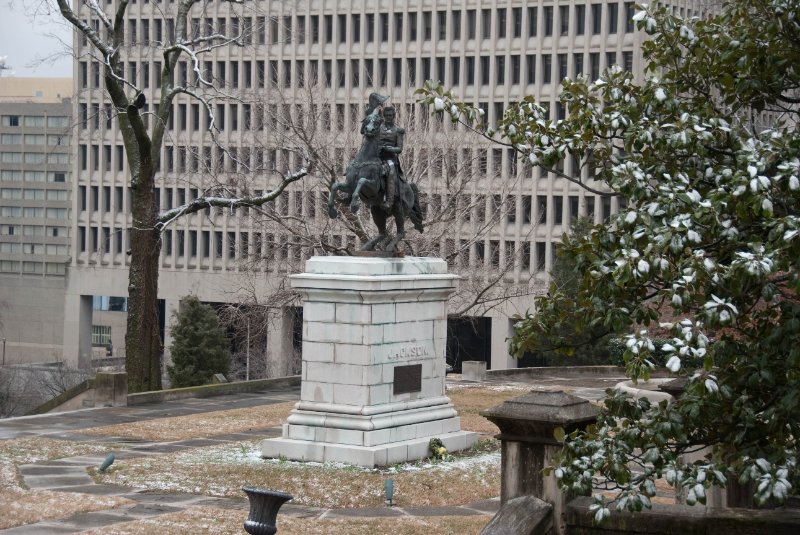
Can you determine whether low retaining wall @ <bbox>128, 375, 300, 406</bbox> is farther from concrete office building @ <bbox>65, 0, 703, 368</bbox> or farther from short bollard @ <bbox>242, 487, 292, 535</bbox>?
concrete office building @ <bbox>65, 0, 703, 368</bbox>

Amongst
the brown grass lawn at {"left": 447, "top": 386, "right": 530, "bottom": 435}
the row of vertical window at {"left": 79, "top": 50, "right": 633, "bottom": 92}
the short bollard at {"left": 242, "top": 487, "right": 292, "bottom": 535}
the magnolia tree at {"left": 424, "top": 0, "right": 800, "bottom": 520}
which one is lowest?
the brown grass lawn at {"left": 447, "top": 386, "right": 530, "bottom": 435}

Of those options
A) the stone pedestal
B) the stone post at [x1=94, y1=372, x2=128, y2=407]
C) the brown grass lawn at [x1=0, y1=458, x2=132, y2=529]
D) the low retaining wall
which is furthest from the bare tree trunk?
the brown grass lawn at [x1=0, y1=458, x2=132, y2=529]

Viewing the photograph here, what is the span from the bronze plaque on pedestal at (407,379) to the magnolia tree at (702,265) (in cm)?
1078

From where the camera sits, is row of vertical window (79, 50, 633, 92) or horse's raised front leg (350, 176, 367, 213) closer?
horse's raised front leg (350, 176, 367, 213)

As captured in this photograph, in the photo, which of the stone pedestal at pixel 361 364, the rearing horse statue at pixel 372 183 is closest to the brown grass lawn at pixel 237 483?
the stone pedestal at pixel 361 364

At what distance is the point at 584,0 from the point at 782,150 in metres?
69.1

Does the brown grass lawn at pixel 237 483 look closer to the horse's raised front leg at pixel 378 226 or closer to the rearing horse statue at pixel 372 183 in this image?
the horse's raised front leg at pixel 378 226

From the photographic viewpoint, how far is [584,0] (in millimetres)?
75188

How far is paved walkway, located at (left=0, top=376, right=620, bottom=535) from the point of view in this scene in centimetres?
1610

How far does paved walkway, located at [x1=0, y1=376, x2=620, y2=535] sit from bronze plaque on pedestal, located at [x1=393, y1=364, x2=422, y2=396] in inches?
143

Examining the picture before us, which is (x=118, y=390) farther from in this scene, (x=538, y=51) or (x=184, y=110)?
(x=184, y=110)

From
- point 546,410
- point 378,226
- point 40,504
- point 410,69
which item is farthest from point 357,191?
point 410,69

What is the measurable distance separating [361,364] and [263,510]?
30.2ft

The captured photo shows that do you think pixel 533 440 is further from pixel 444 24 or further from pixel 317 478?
pixel 444 24
